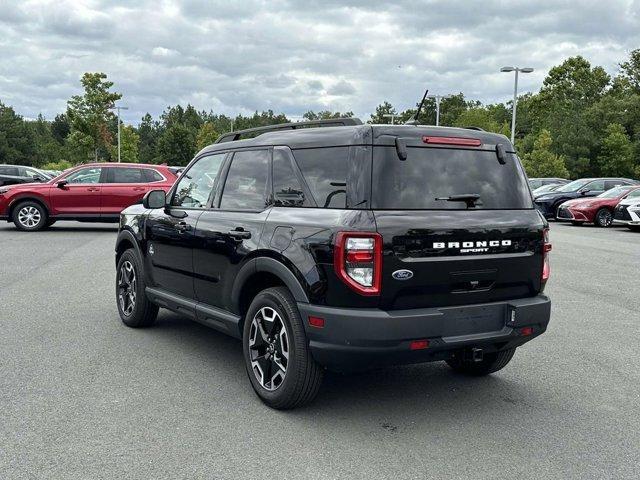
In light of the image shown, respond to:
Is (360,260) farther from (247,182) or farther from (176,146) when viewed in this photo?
(176,146)

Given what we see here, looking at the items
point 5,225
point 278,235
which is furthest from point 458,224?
point 5,225

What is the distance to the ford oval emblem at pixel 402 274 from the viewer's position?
3742 millimetres

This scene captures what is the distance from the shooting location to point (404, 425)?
4020 mm

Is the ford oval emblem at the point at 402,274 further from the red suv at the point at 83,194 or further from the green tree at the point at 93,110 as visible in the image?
the green tree at the point at 93,110

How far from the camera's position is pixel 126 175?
16.3 metres

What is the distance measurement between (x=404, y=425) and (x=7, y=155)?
285 feet

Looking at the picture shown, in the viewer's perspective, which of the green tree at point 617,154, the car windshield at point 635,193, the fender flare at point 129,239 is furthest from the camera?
the green tree at point 617,154

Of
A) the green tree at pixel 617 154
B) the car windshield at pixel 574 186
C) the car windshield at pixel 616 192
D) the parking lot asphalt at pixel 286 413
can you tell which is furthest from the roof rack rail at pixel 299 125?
the green tree at pixel 617 154

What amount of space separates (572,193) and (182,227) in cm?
2240

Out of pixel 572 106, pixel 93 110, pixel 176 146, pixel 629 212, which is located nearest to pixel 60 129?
pixel 176 146

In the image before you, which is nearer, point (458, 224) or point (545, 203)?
point (458, 224)

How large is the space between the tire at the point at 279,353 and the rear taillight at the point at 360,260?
1.65 ft

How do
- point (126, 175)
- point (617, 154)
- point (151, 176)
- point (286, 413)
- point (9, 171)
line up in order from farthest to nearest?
point (617, 154), point (9, 171), point (151, 176), point (126, 175), point (286, 413)

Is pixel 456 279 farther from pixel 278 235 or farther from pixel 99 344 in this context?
pixel 99 344
